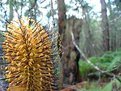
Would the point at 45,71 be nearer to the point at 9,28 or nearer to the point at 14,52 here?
the point at 14,52

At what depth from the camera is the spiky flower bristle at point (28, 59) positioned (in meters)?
1.60

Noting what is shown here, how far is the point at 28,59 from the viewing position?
1596 mm

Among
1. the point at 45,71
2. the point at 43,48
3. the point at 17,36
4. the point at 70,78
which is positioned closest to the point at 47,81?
the point at 45,71

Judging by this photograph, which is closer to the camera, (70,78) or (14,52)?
(14,52)

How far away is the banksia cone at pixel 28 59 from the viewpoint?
160 cm

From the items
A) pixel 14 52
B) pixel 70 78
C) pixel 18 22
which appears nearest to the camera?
pixel 14 52

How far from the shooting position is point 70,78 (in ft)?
27.8

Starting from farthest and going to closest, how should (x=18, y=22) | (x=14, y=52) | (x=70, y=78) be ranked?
(x=70, y=78), (x=18, y=22), (x=14, y=52)

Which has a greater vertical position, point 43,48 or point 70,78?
point 43,48

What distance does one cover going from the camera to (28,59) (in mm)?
1596

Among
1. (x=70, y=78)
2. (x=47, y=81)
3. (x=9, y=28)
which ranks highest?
(x=9, y=28)

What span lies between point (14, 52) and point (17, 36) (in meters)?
0.09

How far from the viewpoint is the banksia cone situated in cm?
160

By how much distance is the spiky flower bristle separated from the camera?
1601mm
